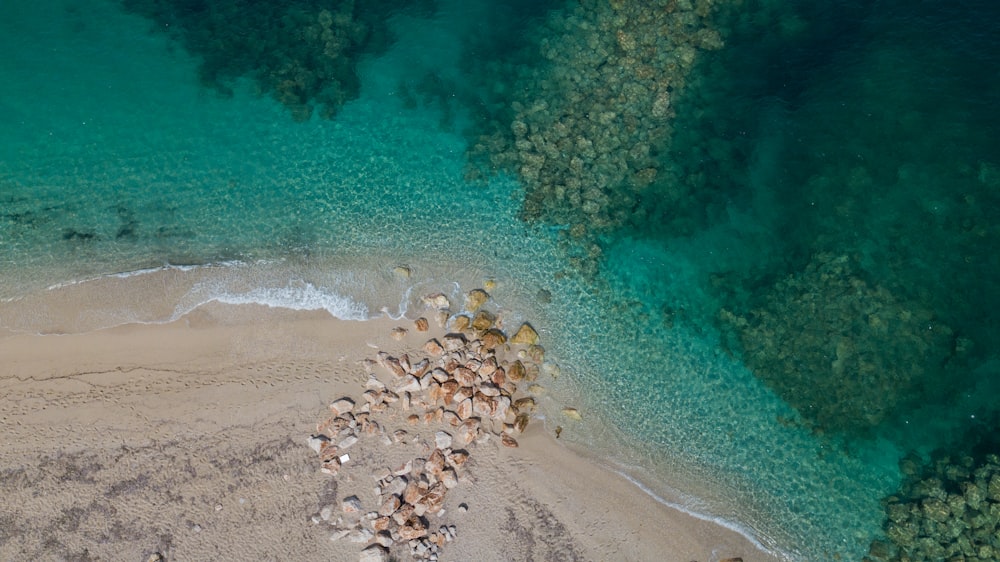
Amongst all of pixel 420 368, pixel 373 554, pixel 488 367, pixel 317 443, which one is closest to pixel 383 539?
pixel 373 554

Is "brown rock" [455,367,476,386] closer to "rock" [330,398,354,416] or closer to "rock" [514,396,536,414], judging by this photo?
"rock" [514,396,536,414]

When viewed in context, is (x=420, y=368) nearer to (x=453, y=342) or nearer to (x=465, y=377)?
(x=453, y=342)

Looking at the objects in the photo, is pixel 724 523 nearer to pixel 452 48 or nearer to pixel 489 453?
pixel 489 453

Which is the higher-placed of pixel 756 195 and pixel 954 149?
pixel 954 149

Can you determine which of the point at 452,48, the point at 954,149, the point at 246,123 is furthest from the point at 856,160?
the point at 246,123

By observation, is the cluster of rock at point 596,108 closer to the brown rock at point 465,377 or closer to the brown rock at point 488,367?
the brown rock at point 488,367

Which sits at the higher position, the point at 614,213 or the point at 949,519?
the point at 614,213
